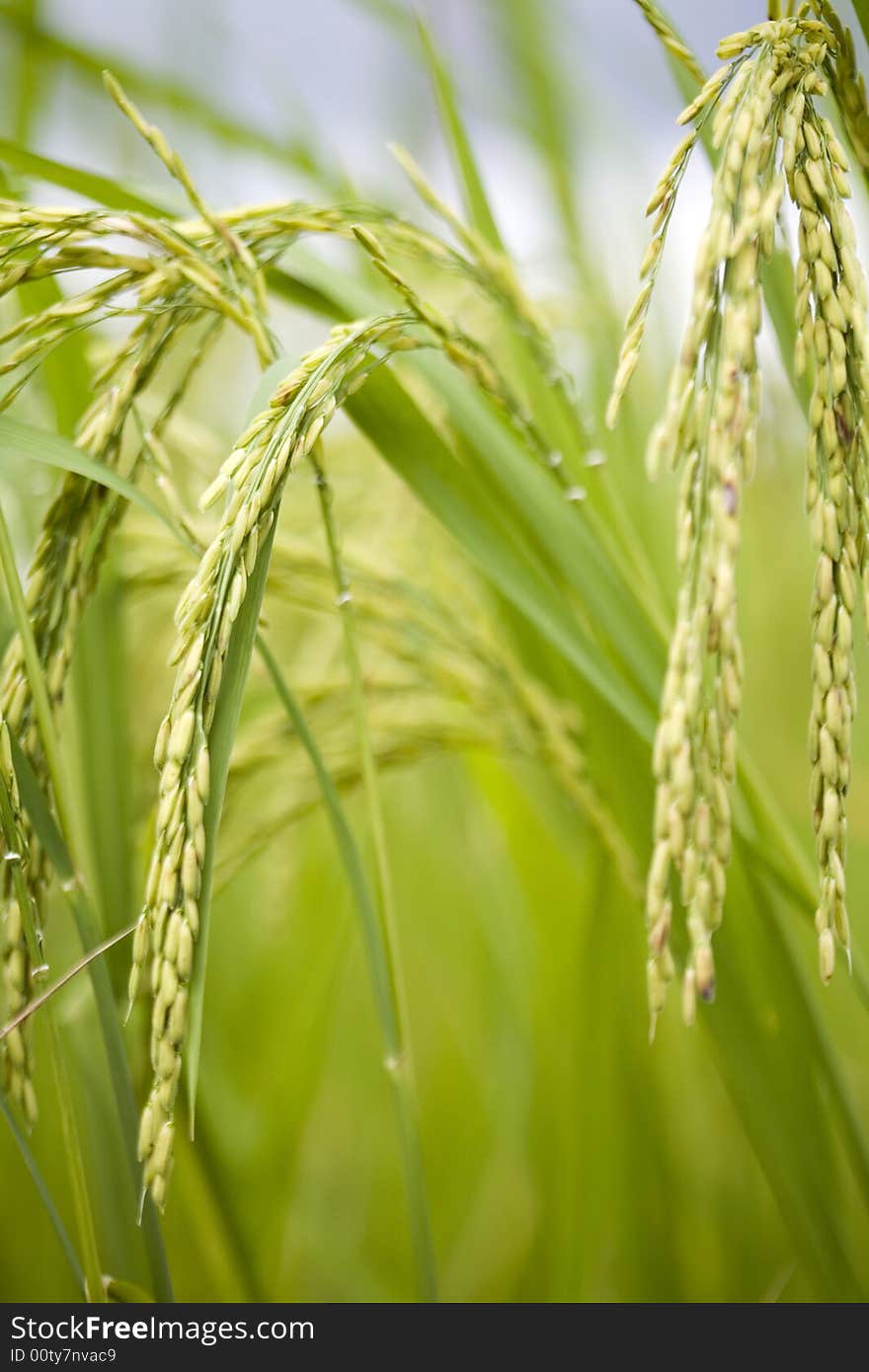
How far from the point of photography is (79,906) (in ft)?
1.69

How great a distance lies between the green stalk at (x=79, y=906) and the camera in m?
0.49

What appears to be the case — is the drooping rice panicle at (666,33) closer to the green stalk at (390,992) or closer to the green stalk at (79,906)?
the green stalk at (390,992)

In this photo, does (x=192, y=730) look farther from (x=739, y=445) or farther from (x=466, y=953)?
(x=466, y=953)

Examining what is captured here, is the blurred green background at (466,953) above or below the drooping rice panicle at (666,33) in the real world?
below

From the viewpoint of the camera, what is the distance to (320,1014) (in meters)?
1.09

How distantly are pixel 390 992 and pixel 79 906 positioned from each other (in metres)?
0.18

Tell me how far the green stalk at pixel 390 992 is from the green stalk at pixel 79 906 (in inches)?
5.6

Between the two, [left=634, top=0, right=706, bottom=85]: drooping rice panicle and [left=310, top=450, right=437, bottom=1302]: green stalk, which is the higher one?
[left=634, top=0, right=706, bottom=85]: drooping rice panicle

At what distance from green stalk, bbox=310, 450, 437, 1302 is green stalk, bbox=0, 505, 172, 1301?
0.47ft

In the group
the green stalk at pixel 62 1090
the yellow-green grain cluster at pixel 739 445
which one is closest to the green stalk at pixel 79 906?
the green stalk at pixel 62 1090

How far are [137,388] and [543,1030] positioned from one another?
3.22 feet

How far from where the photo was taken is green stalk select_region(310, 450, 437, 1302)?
1.81ft

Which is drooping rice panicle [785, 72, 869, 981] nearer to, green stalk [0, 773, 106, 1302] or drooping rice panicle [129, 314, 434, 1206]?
drooping rice panicle [129, 314, 434, 1206]

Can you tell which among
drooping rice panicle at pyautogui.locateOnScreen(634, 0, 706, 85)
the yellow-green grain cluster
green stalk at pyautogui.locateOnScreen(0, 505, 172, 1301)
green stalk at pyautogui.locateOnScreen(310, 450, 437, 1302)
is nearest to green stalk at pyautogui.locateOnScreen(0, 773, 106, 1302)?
green stalk at pyautogui.locateOnScreen(0, 505, 172, 1301)
